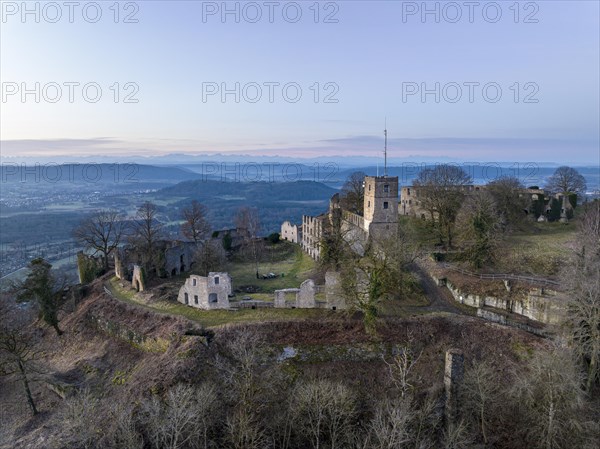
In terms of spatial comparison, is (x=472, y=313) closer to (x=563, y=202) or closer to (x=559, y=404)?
(x=559, y=404)

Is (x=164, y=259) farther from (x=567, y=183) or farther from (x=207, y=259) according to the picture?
(x=567, y=183)

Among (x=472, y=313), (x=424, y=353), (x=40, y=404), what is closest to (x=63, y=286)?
(x=40, y=404)

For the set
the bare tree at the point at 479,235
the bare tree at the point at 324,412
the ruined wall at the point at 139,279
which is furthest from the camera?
the ruined wall at the point at 139,279

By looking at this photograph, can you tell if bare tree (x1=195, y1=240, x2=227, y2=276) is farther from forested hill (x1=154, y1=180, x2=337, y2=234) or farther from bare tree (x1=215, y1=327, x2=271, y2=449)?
forested hill (x1=154, y1=180, x2=337, y2=234)

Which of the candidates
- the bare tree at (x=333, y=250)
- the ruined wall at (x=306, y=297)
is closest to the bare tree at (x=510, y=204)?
the bare tree at (x=333, y=250)

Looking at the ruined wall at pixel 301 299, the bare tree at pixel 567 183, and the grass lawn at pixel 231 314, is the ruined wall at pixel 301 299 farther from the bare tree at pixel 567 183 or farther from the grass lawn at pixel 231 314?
the bare tree at pixel 567 183

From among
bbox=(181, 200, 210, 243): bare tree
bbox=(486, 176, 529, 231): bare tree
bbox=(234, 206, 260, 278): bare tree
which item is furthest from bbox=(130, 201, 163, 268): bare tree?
bbox=(486, 176, 529, 231): bare tree

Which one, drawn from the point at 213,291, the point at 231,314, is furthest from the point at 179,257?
the point at 231,314
